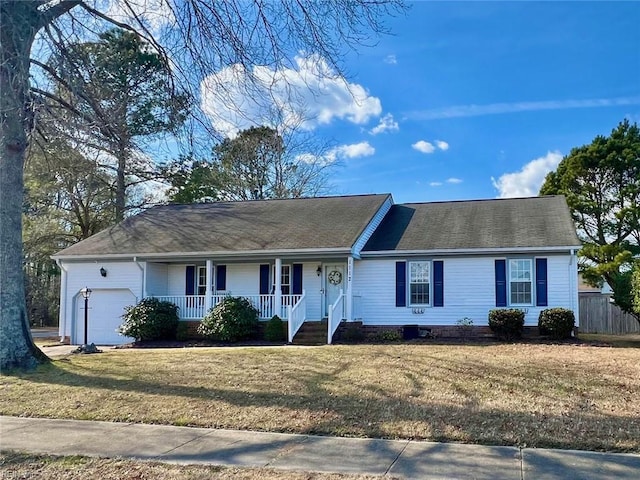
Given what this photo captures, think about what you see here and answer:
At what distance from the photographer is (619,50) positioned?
13703 mm

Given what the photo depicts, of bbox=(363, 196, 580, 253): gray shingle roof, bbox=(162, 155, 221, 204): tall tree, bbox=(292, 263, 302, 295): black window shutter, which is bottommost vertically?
bbox=(292, 263, 302, 295): black window shutter

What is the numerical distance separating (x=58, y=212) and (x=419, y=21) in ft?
89.2

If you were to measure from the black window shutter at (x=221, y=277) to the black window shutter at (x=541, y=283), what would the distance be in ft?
34.6

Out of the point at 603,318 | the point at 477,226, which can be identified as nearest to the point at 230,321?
the point at 477,226

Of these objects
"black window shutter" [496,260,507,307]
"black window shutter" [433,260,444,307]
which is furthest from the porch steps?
"black window shutter" [496,260,507,307]

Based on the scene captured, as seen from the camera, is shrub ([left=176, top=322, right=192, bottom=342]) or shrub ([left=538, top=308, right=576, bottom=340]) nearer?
shrub ([left=538, top=308, right=576, bottom=340])

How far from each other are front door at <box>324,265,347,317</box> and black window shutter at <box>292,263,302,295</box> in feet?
2.94

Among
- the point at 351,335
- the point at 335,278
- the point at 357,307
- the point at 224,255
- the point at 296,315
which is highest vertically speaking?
the point at 224,255

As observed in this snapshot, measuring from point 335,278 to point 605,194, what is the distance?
1479 centimetres

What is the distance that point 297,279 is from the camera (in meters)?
19.6

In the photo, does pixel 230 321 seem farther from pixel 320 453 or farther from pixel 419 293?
pixel 320 453

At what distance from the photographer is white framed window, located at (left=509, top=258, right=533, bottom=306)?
1720 centimetres

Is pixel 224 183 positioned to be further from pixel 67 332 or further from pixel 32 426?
pixel 32 426

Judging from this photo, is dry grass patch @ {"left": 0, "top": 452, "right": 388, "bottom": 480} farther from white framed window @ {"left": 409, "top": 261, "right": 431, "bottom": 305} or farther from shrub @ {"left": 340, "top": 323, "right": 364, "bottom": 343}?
white framed window @ {"left": 409, "top": 261, "right": 431, "bottom": 305}
